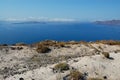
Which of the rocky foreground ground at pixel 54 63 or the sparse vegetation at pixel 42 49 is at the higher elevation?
the sparse vegetation at pixel 42 49

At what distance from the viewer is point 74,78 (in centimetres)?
2003

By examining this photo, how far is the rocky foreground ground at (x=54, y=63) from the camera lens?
68.3ft

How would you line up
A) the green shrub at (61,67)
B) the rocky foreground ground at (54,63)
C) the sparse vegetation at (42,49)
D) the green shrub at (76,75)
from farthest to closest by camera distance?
the sparse vegetation at (42,49)
the green shrub at (61,67)
the rocky foreground ground at (54,63)
the green shrub at (76,75)

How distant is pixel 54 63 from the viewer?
24.0 m

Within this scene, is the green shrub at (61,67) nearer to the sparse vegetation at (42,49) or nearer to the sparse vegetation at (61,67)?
the sparse vegetation at (61,67)

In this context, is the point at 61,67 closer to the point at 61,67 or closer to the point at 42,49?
the point at 61,67

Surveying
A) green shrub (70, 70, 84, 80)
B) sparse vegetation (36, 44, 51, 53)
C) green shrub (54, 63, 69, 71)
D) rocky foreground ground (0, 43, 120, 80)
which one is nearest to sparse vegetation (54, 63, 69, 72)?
green shrub (54, 63, 69, 71)

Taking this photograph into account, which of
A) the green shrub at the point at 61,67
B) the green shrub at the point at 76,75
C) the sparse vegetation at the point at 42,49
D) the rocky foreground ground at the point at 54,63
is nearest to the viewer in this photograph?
the green shrub at the point at 76,75

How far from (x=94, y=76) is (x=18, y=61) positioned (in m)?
7.17

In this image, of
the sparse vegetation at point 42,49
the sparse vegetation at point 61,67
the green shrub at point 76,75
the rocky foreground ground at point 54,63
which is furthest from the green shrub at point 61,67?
the sparse vegetation at point 42,49

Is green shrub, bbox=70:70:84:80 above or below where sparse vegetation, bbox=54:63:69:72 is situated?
below

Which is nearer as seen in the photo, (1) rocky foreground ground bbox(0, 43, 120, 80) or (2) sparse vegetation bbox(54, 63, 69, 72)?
(1) rocky foreground ground bbox(0, 43, 120, 80)

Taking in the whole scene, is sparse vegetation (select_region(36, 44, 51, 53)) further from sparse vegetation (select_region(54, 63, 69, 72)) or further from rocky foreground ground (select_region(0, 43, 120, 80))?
sparse vegetation (select_region(54, 63, 69, 72))

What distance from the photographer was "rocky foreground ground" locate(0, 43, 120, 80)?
2081 cm
